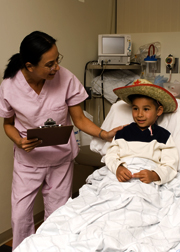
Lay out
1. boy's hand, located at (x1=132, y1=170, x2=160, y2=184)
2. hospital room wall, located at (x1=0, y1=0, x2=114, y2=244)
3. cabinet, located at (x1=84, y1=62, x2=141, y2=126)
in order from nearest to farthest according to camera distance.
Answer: boy's hand, located at (x1=132, y1=170, x2=160, y2=184) → hospital room wall, located at (x1=0, y1=0, x2=114, y2=244) → cabinet, located at (x1=84, y1=62, x2=141, y2=126)

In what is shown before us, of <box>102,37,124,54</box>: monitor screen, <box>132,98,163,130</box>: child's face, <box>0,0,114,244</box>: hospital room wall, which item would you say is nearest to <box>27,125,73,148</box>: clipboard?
<box>132,98,163,130</box>: child's face

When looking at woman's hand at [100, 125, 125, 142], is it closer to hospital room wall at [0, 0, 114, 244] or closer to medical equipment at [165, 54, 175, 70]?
hospital room wall at [0, 0, 114, 244]

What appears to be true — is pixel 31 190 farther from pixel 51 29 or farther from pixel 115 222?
pixel 51 29

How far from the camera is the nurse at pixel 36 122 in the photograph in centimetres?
172

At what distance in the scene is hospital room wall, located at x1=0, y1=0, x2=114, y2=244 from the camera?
2.25 metres

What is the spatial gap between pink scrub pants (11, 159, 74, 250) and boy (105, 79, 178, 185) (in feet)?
1.19

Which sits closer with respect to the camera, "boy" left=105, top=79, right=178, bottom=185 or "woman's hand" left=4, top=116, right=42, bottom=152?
"boy" left=105, top=79, right=178, bottom=185

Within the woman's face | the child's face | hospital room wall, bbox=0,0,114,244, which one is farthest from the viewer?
hospital room wall, bbox=0,0,114,244

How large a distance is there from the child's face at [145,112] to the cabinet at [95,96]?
1319 mm

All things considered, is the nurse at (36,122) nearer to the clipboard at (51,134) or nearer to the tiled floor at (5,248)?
the clipboard at (51,134)

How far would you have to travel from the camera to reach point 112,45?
10.1 ft

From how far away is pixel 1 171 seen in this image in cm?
234

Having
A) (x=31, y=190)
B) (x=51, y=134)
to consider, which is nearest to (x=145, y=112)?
(x=51, y=134)

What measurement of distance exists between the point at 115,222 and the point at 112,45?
7.21 feet
